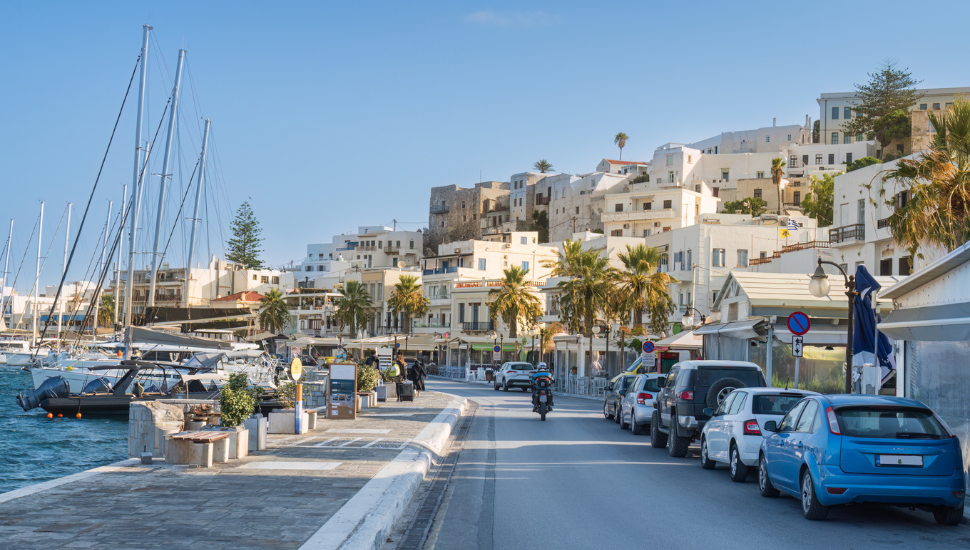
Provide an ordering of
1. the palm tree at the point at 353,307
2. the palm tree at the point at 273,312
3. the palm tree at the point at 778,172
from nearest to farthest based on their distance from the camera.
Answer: the palm tree at the point at 353,307 → the palm tree at the point at 778,172 → the palm tree at the point at 273,312

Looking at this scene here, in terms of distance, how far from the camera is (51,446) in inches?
1178

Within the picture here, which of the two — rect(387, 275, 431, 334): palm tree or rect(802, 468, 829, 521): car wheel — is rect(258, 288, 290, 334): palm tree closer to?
rect(387, 275, 431, 334): palm tree

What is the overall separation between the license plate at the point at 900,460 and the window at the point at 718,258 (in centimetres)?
5803

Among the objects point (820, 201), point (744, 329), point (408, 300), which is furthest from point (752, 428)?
point (820, 201)

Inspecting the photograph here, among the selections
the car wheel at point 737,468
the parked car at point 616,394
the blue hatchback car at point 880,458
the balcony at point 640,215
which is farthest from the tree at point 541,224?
the blue hatchback car at point 880,458

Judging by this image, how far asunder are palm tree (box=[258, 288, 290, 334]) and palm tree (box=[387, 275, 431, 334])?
1679 cm

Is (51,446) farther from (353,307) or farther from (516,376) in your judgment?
(353,307)

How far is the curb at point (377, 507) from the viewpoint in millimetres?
8266

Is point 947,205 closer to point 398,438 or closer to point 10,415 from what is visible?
point 398,438

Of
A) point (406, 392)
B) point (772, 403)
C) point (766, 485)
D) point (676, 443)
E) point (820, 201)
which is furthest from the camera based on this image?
point (820, 201)

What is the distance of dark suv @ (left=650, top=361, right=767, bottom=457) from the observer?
722 inches

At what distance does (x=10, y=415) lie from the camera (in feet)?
137

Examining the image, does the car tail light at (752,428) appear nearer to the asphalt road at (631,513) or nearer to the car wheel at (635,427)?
the asphalt road at (631,513)

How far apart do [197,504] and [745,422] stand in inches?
349
